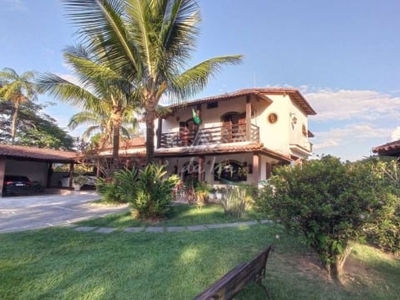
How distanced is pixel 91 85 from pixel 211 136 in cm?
883

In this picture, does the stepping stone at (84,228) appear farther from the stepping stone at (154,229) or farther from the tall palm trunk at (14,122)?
the tall palm trunk at (14,122)

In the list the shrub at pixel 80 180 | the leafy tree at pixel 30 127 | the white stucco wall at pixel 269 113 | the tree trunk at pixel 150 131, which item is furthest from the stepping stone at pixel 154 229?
the leafy tree at pixel 30 127

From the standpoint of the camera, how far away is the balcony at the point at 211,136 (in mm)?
16797

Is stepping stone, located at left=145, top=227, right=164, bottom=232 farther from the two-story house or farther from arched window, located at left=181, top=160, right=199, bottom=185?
arched window, located at left=181, top=160, right=199, bottom=185

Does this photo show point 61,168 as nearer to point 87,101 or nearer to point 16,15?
point 87,101

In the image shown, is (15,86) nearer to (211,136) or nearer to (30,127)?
(30,127)

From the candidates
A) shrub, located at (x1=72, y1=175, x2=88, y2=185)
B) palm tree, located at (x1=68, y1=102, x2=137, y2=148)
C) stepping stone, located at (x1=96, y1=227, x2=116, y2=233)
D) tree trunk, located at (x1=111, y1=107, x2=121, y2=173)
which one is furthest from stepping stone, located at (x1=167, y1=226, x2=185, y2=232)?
shrub, located at (x1=72, y1=175, x2=88, y2=185)

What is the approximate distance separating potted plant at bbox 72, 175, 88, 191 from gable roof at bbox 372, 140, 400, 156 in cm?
2029

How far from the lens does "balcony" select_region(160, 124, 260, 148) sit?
55.1 ft

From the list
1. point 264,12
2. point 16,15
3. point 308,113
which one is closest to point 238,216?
point 264,12

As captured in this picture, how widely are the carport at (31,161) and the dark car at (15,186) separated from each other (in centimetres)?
79

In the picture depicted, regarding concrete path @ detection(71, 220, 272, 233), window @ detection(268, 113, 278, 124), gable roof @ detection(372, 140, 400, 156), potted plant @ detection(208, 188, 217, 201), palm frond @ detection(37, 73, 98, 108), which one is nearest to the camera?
concrete path @ detection(71, 220, 272, 233)

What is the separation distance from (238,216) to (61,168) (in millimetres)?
24184

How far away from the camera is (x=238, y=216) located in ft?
33.8
